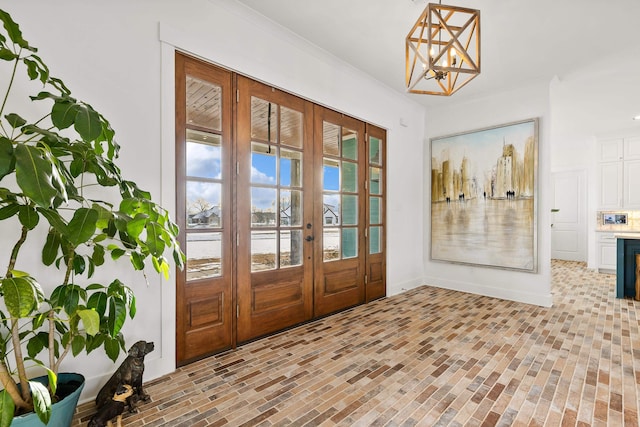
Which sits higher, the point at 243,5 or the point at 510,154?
the point at 243,5

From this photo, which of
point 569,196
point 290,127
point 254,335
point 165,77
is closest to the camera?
point 165,77

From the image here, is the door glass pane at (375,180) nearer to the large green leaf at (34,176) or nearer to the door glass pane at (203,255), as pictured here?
the door glass pane at (203,255)

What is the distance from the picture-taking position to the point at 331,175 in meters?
3.82

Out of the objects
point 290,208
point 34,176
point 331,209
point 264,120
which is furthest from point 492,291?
point 34,176

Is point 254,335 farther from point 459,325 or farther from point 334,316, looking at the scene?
point 459,325

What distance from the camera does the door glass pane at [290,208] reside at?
326 cm

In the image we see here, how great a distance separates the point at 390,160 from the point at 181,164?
309 centimetres

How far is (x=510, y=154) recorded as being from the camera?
449cm

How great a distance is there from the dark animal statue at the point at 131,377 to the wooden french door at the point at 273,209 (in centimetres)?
96

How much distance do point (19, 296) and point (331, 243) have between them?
116 inches

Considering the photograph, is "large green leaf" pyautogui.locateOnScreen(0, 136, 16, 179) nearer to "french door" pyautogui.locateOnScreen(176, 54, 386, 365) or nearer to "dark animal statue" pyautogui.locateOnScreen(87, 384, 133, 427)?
"dark animal statue" pyautogui.locateOnScreen(87, 384, 133, 427)

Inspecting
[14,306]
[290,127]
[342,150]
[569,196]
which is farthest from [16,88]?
[569,196]

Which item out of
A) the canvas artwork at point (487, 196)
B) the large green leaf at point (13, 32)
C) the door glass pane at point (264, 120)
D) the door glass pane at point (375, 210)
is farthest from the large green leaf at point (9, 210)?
the canvas artwork at point (487, 196)

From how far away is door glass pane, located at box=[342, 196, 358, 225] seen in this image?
13.1 feet
